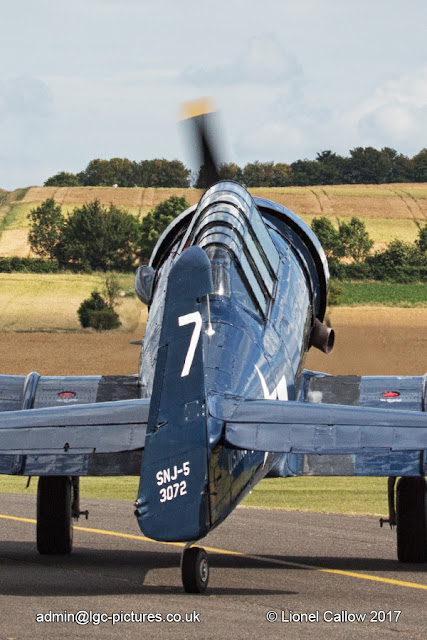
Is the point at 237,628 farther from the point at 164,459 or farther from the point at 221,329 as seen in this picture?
the point at 221,329

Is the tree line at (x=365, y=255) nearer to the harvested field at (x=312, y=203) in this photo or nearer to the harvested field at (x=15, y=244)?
the harvested field at (x=312, y=203)

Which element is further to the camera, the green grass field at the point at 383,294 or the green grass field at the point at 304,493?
the green grass field at the point at 383,294

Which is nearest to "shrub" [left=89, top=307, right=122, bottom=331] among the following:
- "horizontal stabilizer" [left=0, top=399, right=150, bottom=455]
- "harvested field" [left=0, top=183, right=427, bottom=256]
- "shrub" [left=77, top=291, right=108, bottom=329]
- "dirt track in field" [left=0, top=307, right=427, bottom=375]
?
"shrub" [left=77, top=291, right=108, bottom=329]

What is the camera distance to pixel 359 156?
140750mm

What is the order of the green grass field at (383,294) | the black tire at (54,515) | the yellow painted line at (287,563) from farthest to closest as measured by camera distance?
the green grass field at (383,294)
the black tire at (54,515)
the yellow painted line at (287,563)

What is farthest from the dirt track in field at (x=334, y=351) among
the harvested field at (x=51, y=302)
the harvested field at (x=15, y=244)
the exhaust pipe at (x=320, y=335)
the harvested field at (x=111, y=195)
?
the harvested field at (x=111, y=195)

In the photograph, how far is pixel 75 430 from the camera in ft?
31.4

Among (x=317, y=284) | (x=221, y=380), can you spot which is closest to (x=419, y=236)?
(x=317, y=284)

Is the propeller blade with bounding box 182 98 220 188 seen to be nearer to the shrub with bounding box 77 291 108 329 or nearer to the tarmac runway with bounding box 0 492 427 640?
the tarmac runway with bounding box 0 492 427 640

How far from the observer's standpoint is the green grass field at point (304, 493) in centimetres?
2058

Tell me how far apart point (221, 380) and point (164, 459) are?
1156 mm

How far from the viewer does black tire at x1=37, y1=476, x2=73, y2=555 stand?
13.2 meters

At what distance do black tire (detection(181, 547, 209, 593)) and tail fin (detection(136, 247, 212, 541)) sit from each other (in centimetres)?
53

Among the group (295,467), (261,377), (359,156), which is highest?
(359,156)
